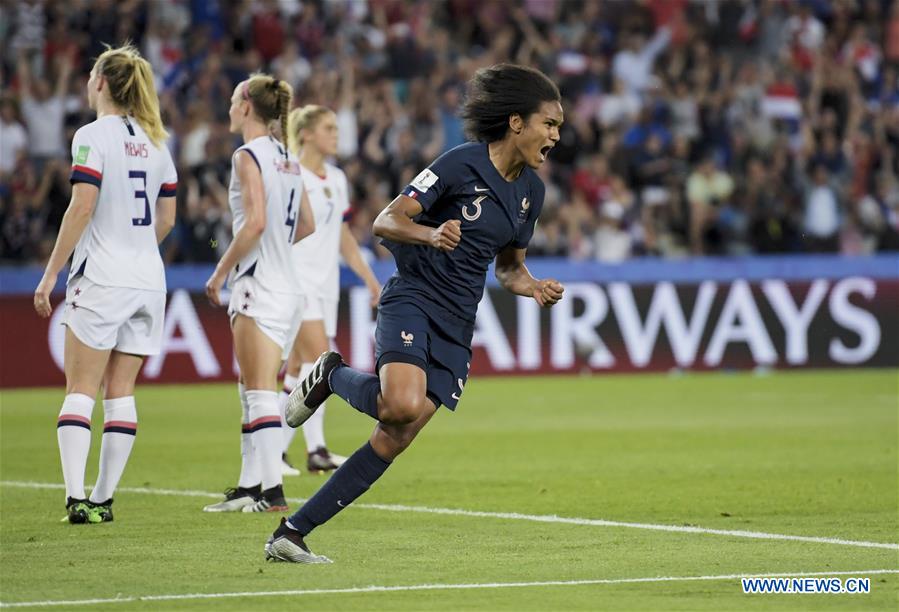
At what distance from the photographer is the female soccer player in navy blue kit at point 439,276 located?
6.87 m

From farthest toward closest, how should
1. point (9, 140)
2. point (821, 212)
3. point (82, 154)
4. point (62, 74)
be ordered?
1. point (821, 212)
2. point (62, 74)
3. point (9, 140)
4. point (82, 154)

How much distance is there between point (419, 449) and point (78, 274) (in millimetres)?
4912

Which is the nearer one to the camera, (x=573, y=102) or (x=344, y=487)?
(x=344, y=487)

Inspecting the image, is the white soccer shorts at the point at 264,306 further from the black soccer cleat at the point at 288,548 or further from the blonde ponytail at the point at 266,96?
the black soccer cleat at the point at 288,548

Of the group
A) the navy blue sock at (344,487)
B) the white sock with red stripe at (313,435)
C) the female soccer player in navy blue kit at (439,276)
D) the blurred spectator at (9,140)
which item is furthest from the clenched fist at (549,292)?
the blurred spectator at (9,140)

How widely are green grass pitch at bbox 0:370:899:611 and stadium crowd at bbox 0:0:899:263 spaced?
4.69 metres

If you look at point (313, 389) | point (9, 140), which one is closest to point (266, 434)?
point (313, 389)

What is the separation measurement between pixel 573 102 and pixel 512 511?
1538 cm

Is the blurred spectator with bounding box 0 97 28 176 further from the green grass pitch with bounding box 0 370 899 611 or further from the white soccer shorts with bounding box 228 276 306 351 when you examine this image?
the white soccer shorts with bounding box 228 276 306 351

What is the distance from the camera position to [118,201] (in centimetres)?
859

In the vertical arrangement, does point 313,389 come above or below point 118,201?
below

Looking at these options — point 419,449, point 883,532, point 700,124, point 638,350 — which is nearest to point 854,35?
point 700,124

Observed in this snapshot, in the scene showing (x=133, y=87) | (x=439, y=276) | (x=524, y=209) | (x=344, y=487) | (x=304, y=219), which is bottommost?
(x=344, y=487)

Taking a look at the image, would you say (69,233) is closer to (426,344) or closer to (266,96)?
(266,96)
